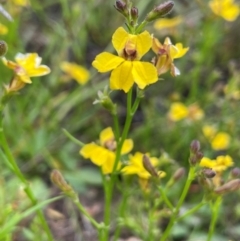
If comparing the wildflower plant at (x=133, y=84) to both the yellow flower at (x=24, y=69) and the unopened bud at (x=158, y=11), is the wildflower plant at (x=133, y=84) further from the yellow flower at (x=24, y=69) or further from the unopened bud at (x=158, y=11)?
the yellow flower at (x=24, y=69)

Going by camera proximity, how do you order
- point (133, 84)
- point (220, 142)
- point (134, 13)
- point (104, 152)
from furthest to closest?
point (220, 142), point (104, 152), point (133, 84), point (134, 13)

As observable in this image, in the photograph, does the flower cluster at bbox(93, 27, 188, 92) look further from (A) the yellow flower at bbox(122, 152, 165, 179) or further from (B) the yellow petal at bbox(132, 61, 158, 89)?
(A) the yellow flower at bbox(122, 152, 165, 179)

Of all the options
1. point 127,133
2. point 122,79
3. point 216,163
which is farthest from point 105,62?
point 216,163

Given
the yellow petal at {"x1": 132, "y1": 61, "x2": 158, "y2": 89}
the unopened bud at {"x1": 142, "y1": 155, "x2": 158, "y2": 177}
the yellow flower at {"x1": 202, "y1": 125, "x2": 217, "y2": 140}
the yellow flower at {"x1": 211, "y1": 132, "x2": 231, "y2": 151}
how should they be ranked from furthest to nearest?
the yellow flower at {"x1": 202, "y1": 125, "x2": 217, "y2": 140}, the yellow flower at {"x1": 211, "y1": 132, "x2": 231, "y2": 151}, the unopened bud at {"x1": 142, "y1": 155, "x2": 158, "y2": 177}, the yellow petal at {"x1": 132, "y1": 61, "x2": 158, "y2": 89}

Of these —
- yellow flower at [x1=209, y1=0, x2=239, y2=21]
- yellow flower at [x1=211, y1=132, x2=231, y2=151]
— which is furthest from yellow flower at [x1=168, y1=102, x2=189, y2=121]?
yellow flower at [x1=209, y1=0, x2=239, y2=21]

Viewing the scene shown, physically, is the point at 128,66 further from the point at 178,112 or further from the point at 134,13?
the point at 178,112

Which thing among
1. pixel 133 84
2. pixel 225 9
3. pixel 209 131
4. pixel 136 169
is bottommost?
pixel 209 131

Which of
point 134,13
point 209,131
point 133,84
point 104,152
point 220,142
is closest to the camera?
point 134,13

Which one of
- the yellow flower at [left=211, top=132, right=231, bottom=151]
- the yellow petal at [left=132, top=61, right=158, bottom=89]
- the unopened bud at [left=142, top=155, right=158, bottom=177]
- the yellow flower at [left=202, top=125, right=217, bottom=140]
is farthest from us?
the yellow flower at [left=202, top=125, right=217, bottom=140]
